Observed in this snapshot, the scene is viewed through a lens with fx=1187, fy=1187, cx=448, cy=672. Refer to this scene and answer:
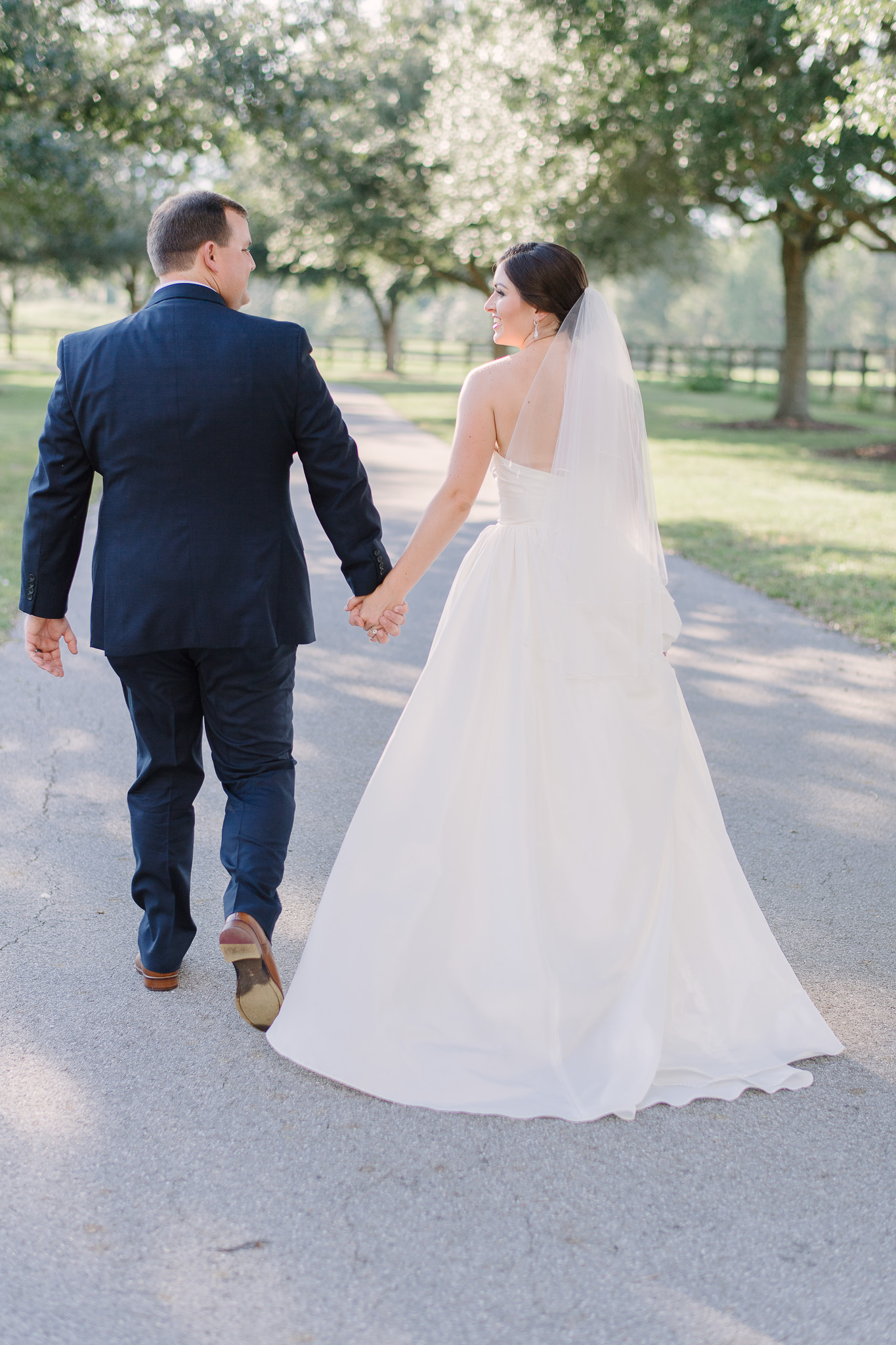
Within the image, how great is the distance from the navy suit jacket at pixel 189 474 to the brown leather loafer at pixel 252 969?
0.74m

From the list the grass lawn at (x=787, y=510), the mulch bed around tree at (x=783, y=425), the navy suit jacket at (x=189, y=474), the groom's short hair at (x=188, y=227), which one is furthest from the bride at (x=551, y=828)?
the mulch bed around tree at (x=783, y=425)

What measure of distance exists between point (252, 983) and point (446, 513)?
137 centimetres

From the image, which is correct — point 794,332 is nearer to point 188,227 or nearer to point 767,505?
point 767,505

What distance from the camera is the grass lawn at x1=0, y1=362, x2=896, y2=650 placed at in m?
9.08

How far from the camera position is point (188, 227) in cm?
305

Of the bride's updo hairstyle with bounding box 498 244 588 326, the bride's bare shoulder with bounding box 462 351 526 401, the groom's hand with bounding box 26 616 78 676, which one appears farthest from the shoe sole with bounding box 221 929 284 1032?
the bride's updo hairstyle with bounding box 498 244 588 326

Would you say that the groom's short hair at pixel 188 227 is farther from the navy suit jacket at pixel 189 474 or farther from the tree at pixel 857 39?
the tree at pixel 857 39

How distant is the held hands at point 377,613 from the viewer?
3.30 m

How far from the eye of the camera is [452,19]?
33.1 metres

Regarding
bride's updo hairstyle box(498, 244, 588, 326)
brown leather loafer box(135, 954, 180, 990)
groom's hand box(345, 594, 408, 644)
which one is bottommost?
brown leather loafer box(135, 954, 180, 990)

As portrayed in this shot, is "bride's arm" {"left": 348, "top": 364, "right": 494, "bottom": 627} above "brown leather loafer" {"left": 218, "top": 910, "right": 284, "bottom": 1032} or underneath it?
above

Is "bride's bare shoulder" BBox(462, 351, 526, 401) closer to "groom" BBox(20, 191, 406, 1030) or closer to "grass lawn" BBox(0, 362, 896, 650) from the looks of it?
"groom" BBox(20, 191, 406, 1030)

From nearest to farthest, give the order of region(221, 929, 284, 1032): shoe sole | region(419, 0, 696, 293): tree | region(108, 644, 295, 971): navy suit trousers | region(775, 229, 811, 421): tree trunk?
region(221, 929, 284, 1032): shoe sole < region(108, 644, 295, 971): navy suit trousers < region(419, 0, 696, 293): tree < region(775, 229, 811, 421): tree trunk

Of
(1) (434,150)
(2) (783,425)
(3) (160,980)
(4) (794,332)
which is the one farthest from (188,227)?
(1) (434,150)
